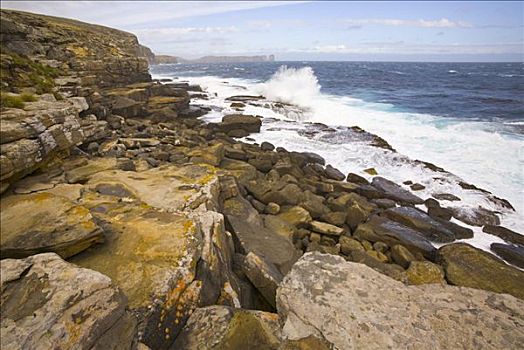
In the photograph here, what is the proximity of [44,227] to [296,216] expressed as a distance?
5878mm

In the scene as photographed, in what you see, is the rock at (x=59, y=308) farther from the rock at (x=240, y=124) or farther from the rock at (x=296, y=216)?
the rock at (x=240, y=124)

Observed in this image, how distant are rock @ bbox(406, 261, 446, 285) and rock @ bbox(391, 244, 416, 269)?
338mm

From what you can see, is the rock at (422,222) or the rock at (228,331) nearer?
the rock at (228,331)

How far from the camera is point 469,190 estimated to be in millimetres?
10414

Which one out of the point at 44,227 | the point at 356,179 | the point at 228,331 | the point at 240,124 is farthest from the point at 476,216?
the point at 240,124

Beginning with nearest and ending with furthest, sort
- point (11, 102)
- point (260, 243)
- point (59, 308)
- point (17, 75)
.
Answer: point (59, 308)
point (11, 102)
point (260, 243)
point (17, 75)

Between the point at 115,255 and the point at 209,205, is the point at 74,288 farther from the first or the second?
the point at 209,205

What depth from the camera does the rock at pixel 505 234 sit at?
7.84 meters

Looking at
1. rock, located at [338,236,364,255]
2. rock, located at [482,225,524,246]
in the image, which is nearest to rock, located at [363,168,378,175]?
rock, located at [482,225,524,246]

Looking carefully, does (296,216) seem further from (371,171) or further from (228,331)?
(371,171)

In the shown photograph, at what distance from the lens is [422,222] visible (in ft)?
27.3

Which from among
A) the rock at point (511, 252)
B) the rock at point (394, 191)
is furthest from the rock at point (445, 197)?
the rock at point (511, 252)

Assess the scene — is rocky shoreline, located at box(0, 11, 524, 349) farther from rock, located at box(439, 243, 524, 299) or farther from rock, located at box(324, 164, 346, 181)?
rock, located at box(324, 164, 346, 181)

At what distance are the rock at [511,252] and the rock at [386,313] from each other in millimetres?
4907
